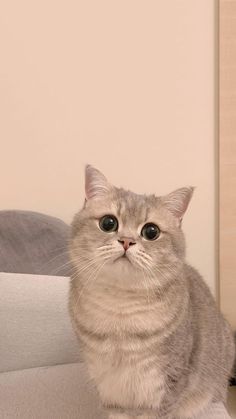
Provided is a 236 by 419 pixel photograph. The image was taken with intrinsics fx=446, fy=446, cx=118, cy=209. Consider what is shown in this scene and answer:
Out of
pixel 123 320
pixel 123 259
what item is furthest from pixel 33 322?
pixel 123 259

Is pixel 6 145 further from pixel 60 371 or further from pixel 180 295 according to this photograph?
pixel 180 295

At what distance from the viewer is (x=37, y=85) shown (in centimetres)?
170

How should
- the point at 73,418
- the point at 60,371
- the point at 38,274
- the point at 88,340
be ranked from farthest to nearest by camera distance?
1. the point at 38,274
2. the point at 60,371
3. the point at 73,418
4. the point at 88,340

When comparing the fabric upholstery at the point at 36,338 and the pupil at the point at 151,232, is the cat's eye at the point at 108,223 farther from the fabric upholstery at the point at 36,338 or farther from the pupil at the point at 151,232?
the fabric upholstery at the point at 36,338

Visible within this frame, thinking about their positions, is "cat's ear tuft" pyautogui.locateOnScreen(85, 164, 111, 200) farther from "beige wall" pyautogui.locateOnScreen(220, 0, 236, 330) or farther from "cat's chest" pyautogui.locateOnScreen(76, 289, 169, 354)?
"beige wall" pyautogui.locateOnScreen(220, 0, 236, 330)

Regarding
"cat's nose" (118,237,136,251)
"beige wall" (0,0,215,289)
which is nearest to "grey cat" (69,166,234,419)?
"cat's nose" (118,237,136,251)

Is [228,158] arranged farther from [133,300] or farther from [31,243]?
[133,300]

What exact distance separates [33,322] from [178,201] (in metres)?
0.74

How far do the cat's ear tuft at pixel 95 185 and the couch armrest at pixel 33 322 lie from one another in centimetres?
57

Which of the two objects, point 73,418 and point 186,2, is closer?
point 73,418

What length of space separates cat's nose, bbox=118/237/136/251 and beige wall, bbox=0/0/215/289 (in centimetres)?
89

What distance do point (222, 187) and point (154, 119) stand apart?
376 mm

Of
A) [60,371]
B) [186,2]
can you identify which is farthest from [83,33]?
[60,371]

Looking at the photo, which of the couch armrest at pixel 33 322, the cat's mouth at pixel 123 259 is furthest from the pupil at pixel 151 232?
the couch armrest at pixel 33 322
